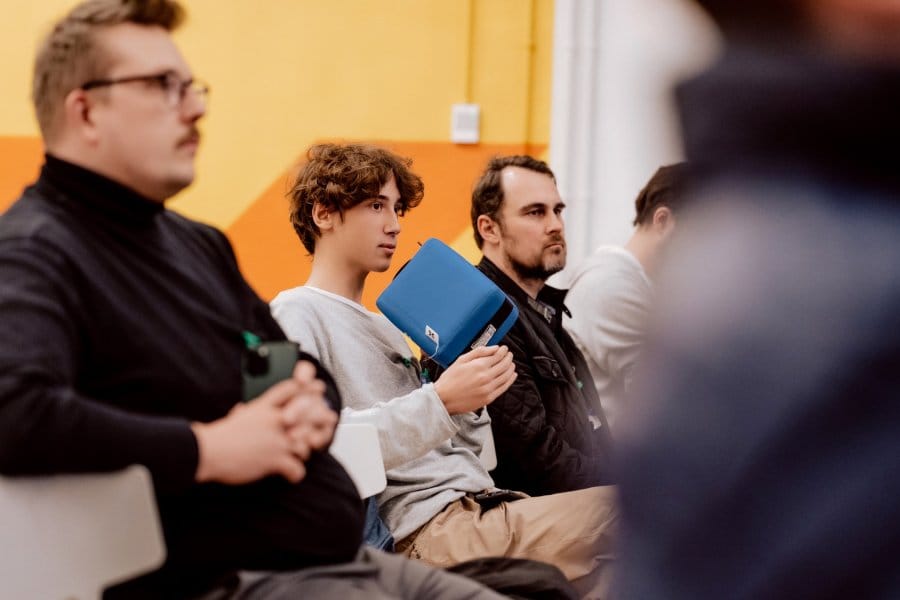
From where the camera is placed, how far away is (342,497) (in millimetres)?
1222

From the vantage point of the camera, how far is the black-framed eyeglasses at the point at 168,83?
44.8 inches

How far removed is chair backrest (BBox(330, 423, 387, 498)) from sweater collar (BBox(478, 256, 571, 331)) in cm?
109

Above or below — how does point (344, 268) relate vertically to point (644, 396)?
below

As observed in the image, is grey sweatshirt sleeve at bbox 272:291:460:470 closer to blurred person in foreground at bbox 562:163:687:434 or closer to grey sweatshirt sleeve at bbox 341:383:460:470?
grey sweatshirt sleeve at bbox 341:383:460:470

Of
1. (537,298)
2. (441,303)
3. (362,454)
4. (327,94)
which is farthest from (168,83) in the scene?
(327,94)

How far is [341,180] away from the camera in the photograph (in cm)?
224

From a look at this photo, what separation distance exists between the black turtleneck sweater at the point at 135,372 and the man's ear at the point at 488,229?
70.2 inches

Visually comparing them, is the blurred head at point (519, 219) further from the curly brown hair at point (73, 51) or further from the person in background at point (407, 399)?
the curly brown hair at point (73, 51)

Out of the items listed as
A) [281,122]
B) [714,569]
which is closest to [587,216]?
[281,122]

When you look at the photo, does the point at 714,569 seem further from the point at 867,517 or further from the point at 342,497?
the point at 342,497

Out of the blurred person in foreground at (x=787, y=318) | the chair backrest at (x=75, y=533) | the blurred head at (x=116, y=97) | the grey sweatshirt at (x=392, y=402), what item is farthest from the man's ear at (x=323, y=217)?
the blurred person in foreground at (x=787, y=318)

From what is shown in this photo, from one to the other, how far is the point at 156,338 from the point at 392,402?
0.80 metres

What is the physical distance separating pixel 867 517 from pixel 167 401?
797mm

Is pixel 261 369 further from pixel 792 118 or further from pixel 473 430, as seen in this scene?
pixel 473 430
